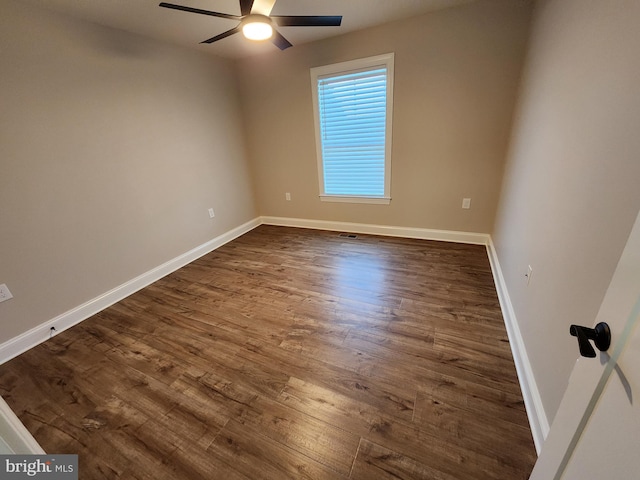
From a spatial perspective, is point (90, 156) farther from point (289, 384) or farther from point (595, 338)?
point (595, 338)

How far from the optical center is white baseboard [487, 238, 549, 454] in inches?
43.6

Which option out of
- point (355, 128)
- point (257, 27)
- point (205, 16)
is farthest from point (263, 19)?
point (355, 128)

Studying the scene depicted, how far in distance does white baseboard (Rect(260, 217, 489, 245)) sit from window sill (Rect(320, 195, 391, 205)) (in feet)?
1.06

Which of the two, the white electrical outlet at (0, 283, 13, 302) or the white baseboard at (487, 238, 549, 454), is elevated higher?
the white electrical outlet at (0, 283, 13, 302)

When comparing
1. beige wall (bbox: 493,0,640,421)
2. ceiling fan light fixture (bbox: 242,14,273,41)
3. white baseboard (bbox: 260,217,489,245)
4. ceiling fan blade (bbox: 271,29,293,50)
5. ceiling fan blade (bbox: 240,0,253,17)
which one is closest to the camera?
beige wall (bbox: 493,0,640,421)

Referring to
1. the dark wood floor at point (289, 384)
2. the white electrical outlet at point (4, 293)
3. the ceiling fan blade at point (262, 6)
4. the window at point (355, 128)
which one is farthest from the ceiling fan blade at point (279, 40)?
the white electrical outlet at point (4, 293)

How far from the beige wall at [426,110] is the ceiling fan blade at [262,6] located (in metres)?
1.45

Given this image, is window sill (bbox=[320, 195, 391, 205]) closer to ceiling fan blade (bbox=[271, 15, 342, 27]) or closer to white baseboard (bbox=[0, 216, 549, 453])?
white baseboard (bbox=[0, 216, 549, 453])

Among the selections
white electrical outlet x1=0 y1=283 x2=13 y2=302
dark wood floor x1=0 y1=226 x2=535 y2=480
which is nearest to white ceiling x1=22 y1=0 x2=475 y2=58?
white electrical outlet x1=0 y1=283 x2=13 y2=302

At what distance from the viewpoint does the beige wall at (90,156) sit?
5.78 ft

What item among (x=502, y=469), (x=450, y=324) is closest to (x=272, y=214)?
(x=450, y=324)

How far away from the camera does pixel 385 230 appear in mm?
3436

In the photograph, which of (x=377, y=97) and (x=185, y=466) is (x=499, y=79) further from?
(x=185, y=466)

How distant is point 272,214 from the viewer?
4125 millimetres
